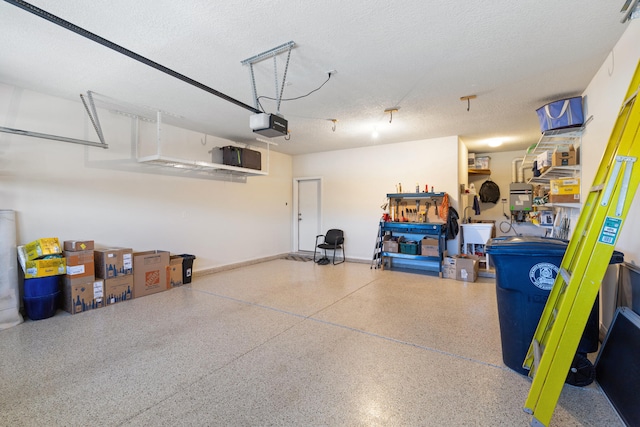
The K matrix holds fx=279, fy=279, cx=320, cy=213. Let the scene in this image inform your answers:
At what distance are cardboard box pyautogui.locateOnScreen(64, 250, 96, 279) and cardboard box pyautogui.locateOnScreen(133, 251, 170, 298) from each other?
0.53 metres

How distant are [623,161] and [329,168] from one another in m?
5.62

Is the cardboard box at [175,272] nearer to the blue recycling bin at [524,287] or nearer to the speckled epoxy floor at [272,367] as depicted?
the speckled epoxy floor at [272,367]

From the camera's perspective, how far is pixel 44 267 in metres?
3.11

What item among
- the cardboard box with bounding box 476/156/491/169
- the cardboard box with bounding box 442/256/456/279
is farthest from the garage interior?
the cardboard box with bounding box 476/156/491/169

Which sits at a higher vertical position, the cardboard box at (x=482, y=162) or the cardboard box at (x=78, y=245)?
the cardboard box at (x=482, y=162)

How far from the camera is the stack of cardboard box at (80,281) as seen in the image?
3.26 meters

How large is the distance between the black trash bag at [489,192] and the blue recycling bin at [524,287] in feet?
17.1

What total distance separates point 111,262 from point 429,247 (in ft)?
16.3

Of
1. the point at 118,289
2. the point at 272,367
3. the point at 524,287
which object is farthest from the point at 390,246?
the point at 118,289

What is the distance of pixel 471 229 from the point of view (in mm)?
5523

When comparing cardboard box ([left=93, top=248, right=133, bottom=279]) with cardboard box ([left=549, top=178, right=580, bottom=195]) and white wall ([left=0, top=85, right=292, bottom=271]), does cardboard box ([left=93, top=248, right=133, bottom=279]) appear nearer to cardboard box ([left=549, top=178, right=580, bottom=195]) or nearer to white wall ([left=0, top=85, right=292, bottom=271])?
white wall ([left=0, top=85, right=292, bottom=271])

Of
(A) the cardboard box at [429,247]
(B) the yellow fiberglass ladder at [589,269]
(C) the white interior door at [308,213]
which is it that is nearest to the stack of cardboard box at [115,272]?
(C) the white interior door at [308,213]

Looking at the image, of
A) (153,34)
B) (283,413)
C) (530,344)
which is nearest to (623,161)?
(530,344)

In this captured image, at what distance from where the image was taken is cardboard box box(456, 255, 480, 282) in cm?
470
